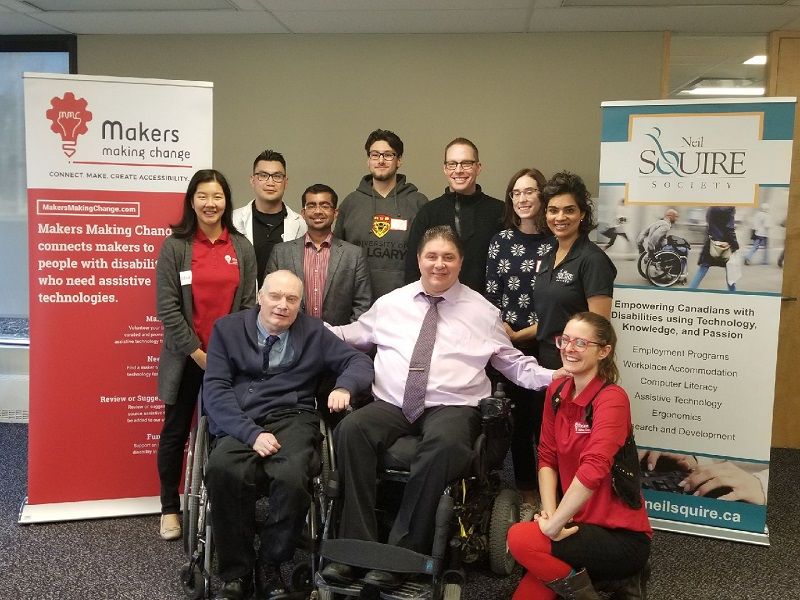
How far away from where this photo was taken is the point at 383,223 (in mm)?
3359

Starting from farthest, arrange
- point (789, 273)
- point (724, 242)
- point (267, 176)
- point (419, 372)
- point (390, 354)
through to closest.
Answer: point (789, 273)
point (267, 176)
point (724, 242)
point (390, 354)
point (419, 372)

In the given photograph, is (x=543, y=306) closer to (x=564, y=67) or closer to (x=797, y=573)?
(x=797, y=573)

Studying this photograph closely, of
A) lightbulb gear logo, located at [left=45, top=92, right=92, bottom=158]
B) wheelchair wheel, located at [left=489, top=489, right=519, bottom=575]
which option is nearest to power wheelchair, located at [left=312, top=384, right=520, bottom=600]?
wheelchair wheel, located at [left=489, top=489, right=519, bottom=575]

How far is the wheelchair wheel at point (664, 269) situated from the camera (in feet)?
10.3

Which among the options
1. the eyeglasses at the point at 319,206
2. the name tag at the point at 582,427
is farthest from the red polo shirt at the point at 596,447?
the eyeglasses at the point at 319,206

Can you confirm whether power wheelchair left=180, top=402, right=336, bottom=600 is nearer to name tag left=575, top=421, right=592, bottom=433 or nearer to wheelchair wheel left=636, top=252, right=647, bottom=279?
name tag left=575, top=421, right=592, bottom=433

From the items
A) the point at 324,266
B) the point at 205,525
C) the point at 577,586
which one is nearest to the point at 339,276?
the point at 324,266

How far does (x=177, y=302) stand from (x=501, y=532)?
64.5 inches

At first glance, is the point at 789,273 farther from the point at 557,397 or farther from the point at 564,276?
the point at 557,397

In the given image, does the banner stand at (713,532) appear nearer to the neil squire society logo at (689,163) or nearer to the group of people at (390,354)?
the group of people at (390,354)

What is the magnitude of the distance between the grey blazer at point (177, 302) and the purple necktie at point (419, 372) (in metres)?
0.84

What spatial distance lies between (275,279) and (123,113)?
3.86 feet

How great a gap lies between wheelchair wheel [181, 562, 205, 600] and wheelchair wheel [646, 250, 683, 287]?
7.60 ft

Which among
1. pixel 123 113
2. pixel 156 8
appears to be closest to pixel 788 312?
pixel 123 113
